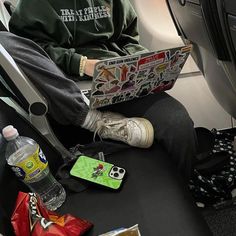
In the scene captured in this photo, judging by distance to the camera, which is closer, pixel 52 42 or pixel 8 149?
pixel 8 149

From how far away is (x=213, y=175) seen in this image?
4.07 ft

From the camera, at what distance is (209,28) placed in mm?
652

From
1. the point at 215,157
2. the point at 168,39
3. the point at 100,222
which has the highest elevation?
the point at 168,39

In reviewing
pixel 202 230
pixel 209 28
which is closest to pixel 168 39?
pixel 209 28

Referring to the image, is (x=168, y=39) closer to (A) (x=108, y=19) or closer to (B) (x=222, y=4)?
(A) (x=108, y=19)

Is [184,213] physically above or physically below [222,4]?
below

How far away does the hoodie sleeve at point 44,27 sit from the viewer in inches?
41.4

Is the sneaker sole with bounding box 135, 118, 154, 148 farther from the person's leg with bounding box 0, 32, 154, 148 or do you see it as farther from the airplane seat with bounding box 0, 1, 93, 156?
the airplane seat with bounding box 0, 1, 93, 156

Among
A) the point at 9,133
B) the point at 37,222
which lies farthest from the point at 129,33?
the point at 37,222

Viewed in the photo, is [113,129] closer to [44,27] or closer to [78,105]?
[78,105]

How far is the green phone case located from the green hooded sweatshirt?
34cm

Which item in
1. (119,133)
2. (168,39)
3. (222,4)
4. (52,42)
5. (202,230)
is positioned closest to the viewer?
(222,4)

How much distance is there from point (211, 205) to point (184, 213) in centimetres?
55

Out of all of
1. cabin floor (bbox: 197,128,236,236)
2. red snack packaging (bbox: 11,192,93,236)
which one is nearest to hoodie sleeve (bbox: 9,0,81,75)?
red snack packaging (bbox: 11,192,93,236)
